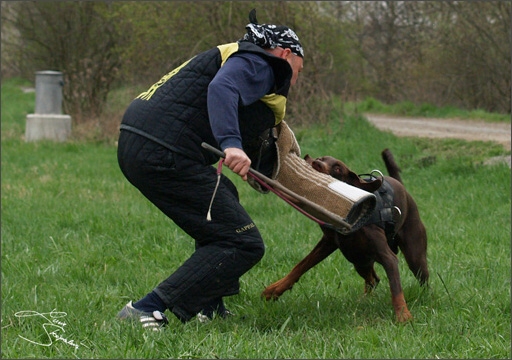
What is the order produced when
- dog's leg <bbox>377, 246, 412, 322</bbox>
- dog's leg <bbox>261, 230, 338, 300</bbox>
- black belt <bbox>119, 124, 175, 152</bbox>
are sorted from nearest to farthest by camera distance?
black belt <bbox>119, 124, 175, 152</bbox> < dog's leg <bbox>377, 246, 412, 322</bbox> < dog's leg <bbox>261, 230, 338, 300</bbox>

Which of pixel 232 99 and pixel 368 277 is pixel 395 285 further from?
pixel 232 99

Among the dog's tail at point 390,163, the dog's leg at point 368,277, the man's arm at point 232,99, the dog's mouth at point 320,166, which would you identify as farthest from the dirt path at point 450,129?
the man's arm at point 232,99

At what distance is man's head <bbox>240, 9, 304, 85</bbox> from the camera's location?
13.0ft

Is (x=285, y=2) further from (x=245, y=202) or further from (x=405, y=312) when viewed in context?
(x=405, y=312)

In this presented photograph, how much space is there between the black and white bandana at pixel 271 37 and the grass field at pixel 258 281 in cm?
146

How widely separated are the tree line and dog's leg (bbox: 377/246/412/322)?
29.9 ft

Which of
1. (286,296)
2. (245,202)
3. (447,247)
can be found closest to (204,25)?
(245,202)

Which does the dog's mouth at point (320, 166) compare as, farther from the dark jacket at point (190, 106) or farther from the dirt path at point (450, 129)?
the dirt path at point (450, 129)

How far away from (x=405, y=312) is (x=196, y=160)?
143cm

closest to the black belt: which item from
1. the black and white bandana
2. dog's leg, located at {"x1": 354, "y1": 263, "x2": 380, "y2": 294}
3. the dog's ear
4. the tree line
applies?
the black and white bandana

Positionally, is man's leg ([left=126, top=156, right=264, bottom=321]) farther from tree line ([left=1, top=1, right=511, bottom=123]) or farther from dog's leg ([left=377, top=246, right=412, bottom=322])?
tree line ([left=1, top=1, right=511, bottom=123])

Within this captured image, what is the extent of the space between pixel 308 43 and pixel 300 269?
9.94 meters

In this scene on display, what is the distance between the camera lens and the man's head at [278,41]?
13.0 feet

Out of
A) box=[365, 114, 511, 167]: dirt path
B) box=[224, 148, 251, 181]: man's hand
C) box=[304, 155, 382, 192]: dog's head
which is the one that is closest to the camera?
box=[224, 148, 251, 181]: man's hand
